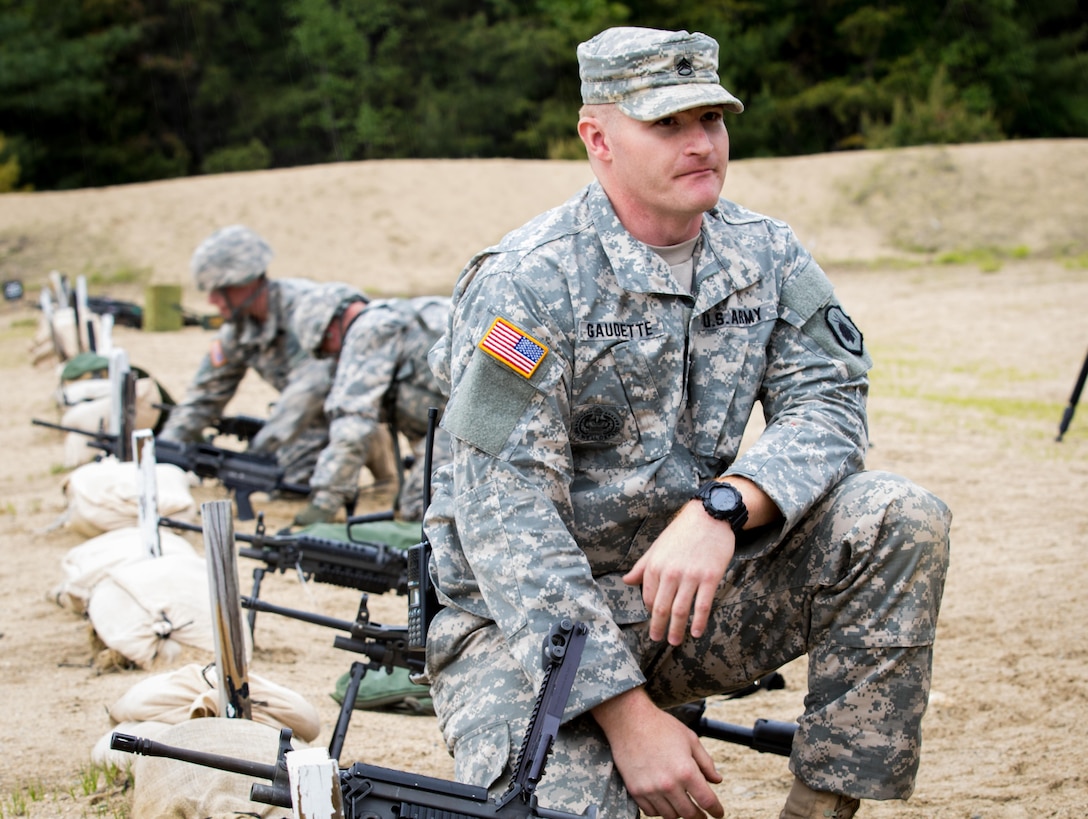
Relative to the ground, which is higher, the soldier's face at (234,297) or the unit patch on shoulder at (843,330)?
the unit patch on shoulder at (843,330)

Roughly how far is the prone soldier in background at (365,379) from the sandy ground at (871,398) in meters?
0.73

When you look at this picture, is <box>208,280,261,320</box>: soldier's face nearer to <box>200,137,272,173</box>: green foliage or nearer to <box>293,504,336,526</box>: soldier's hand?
<box>293,504,336,526</box>: soldier's hand

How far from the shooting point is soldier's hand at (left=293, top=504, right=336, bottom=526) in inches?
243

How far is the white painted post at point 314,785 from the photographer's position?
179cm

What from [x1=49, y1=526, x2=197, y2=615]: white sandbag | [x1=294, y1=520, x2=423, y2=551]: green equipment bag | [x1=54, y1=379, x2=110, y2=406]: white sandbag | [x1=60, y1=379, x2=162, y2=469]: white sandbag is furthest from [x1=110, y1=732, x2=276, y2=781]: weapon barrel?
[x1=54, y1=379, x2=110, y2=406]: white sandbag

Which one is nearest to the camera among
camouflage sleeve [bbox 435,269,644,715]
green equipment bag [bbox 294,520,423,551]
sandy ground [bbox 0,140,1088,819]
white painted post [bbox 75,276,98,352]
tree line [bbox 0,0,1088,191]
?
camouflage sleeve [bbox 435,269,644,715]

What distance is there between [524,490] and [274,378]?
5374 millimetres

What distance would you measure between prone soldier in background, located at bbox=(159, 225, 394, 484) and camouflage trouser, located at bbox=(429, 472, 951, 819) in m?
4.63

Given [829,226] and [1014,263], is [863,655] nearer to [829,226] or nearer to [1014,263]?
[1014,263]

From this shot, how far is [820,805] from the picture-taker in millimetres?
2305

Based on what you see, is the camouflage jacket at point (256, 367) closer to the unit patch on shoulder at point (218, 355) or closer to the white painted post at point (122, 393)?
the unit patch on shoulder at point (218, 355)

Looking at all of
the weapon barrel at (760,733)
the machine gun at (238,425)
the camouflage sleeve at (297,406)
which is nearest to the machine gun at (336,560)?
the weapon barrel at (760,733)

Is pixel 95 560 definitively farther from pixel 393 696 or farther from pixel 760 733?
pixel 760 733

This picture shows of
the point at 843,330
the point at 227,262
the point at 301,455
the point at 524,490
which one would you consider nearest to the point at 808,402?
the point at 843,330
